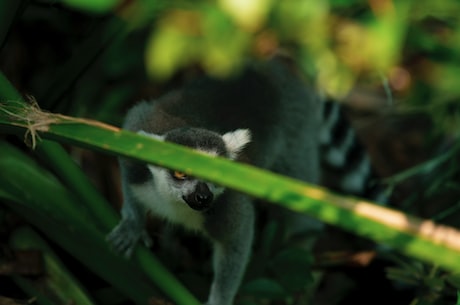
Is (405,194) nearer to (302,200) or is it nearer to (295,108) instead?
(295,108)

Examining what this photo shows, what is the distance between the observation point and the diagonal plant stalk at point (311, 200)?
57.4 inches

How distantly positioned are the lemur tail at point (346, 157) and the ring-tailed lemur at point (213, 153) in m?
0.63

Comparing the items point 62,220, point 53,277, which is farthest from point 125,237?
point 53,277

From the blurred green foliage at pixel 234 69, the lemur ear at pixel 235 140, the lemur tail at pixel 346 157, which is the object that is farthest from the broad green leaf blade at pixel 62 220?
the lemur tail at pixel 346 157

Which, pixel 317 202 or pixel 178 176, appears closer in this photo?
pixel 317 202

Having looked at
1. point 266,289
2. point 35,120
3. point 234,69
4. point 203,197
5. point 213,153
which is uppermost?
point 234,69

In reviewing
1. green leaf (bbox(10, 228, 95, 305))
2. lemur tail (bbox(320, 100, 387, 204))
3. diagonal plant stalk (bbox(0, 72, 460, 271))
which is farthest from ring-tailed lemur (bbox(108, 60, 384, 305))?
diagonal plant stalk (bbox(0, 72, 460, 271))

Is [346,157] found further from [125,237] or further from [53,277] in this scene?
[53,277]

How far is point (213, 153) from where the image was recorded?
276 cm

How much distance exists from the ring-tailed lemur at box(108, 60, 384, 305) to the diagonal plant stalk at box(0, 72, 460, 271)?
85 cm

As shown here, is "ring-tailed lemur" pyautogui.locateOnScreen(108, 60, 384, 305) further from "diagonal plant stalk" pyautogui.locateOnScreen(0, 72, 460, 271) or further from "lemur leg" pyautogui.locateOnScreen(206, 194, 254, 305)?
"diagonal plant stalk" pyautogui.locateOnScreen(0, 72, 460, 271)

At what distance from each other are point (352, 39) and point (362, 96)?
2.12 ft

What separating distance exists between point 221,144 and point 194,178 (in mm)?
210

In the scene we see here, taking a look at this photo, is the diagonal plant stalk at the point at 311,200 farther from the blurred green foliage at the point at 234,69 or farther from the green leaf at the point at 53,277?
the green leaf at the point at 53,277
